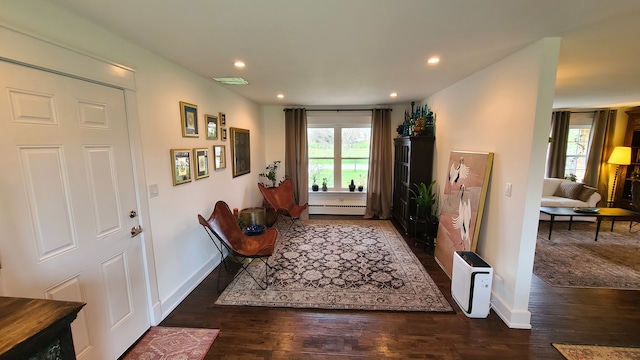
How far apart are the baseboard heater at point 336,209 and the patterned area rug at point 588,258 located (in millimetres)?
3098

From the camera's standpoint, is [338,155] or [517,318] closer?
[517,318]

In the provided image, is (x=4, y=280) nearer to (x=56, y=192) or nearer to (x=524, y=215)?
(x=56, y=192)

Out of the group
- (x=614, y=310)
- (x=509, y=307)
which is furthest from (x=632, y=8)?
(x=614, y=310)

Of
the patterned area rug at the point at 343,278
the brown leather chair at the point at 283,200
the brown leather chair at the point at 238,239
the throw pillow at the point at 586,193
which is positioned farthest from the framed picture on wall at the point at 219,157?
the throw pillow at the point at 586,193

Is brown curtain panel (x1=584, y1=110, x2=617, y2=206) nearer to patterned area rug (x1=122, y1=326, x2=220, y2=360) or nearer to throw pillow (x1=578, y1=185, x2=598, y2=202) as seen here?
throw pillow (x1=578, y1=185, x2=598, y2=202)

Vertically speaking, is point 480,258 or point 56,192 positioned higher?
point 56,192

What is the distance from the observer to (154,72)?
7.31ft

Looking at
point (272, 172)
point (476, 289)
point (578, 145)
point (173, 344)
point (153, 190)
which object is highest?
point (578, 145)

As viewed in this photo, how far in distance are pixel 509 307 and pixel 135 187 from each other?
3419 millimetres

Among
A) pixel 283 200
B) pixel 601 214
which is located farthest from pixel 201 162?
pixel 601 214

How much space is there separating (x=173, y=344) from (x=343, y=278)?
5.82 ft

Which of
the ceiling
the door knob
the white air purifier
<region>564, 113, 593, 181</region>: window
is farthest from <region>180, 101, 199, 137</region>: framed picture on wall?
<region>564, 113, 593, 181</region>: window

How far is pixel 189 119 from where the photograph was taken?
2.71m

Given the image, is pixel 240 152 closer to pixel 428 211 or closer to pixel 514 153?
pixel 428 211
